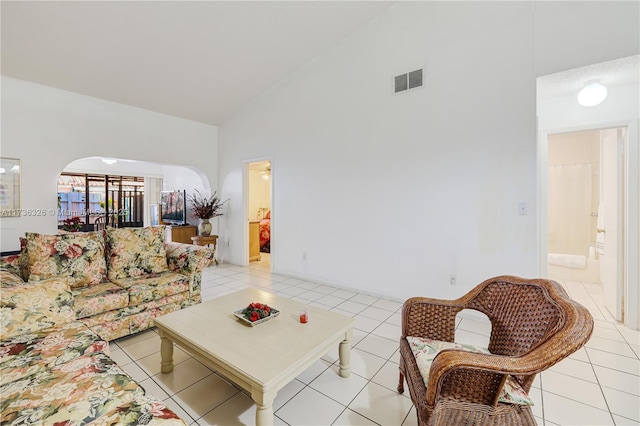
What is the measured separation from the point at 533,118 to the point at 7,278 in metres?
4.59

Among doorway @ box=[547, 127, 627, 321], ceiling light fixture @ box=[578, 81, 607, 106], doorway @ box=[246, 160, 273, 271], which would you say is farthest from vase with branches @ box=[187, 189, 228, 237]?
doorway @ box=[547, 127, 627, 321]

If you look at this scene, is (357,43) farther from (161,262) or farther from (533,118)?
(161,262)

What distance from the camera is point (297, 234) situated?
4484mm

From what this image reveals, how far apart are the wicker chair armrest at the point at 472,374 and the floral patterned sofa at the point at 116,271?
2559mm

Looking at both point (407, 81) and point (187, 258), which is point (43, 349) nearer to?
point (187, 258)

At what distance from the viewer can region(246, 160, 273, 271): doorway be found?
5.82m

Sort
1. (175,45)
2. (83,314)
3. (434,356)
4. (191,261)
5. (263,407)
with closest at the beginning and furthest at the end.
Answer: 1. (263,407)
2. (434,356)
3. (83,314)
4. (191,261)
5. (175,45)

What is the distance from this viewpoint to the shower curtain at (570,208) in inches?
175

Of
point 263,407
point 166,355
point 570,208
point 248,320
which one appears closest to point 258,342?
point 248,320

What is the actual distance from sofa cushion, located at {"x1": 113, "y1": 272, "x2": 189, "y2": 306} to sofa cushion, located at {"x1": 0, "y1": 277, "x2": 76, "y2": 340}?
0.68 metres

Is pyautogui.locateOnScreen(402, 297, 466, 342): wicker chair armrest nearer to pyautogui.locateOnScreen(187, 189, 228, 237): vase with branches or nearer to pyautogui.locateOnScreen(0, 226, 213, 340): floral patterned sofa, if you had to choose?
pyautogui.locateOnScreen(0, 226, 213, 340): floral patterned sofa

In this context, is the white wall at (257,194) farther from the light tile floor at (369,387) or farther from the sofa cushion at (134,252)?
the light tile floor at (369,387)

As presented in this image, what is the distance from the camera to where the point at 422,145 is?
3.25 metres

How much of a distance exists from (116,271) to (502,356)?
10.6ft
